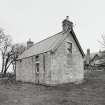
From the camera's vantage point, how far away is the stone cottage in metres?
18.1

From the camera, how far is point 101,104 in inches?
364

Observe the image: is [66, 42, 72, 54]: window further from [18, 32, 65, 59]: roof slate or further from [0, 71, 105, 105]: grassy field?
[0, 71, 105, 105]: grassy field

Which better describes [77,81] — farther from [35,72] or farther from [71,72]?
[35,72]

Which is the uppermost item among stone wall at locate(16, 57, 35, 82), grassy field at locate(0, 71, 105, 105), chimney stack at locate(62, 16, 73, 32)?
chimney stack at locate(62, 16, 73, 32)

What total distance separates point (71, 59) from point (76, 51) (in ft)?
6.85

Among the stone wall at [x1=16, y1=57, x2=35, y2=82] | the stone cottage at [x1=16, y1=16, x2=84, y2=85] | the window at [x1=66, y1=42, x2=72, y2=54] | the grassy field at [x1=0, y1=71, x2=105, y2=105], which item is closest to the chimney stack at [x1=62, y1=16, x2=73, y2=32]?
the stone cottage at [x1=16, y1=16, x2=84, y2=85]

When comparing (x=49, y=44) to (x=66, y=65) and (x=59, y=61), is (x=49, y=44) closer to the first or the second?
(x=59, y=61)

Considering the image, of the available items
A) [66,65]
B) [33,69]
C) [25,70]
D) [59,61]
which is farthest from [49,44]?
[25,70]

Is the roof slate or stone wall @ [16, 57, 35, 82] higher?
the roof slate

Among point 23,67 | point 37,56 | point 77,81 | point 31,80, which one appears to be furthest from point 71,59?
point 23,67

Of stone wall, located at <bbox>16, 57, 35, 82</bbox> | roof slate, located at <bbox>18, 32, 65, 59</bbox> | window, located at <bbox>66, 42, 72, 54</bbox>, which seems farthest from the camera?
stone wall, located at <bbox>16, 57, 35, 82</bbox>

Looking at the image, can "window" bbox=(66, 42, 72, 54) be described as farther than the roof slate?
Yes

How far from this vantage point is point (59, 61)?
1888cm

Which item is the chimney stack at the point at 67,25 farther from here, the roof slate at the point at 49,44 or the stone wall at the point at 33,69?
the stone wall at the point at 33,69
